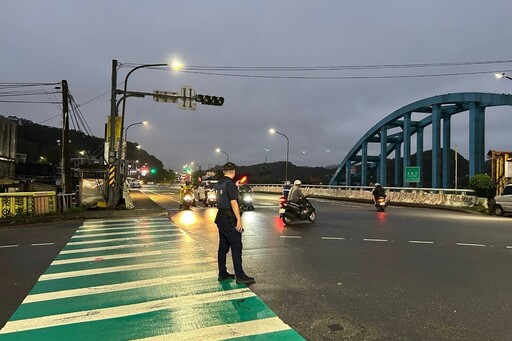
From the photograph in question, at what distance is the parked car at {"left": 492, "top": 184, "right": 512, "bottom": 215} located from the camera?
20.3 meters

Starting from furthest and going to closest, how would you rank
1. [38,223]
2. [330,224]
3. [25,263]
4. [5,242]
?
[38,223], [330,224], [5,242], [25,263]

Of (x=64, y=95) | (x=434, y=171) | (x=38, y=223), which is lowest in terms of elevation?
(x=38, y=223)

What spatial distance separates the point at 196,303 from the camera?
17.9ft

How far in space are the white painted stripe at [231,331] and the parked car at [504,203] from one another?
20.1 m

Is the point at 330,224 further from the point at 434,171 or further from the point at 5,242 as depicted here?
the point at 434,171

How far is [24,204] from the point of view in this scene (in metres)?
17.8

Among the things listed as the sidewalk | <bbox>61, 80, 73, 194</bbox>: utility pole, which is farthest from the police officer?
<bbox>61, 80, 73, 194</bbox>: utility pole

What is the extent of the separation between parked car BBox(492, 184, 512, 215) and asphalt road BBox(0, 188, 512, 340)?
8.99 m

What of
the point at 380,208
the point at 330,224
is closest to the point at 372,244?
the point at 330,224

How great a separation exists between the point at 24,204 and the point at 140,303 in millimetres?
15165

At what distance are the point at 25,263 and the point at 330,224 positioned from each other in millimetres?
10372

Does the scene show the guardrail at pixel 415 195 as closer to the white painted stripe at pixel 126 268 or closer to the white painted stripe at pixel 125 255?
the white painted stripe at pixel 125 255

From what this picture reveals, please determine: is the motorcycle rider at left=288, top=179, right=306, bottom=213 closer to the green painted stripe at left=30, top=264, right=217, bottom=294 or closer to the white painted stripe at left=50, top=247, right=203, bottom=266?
the white painted stripe at left=50, top=247, right=203, bottom=266

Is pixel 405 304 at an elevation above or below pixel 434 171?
below
